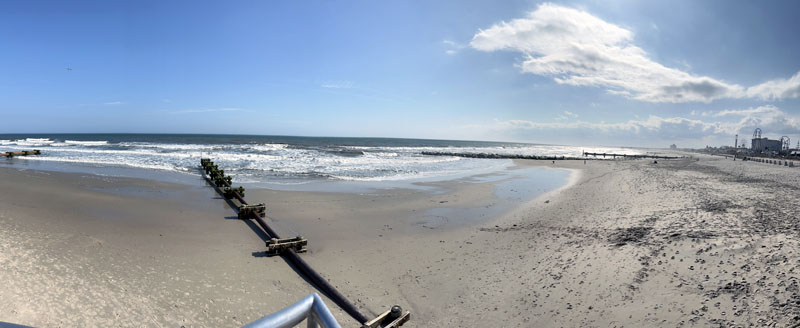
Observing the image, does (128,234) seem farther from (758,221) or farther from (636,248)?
(758,221)

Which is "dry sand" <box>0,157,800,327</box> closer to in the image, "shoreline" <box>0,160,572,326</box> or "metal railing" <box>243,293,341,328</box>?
"shoreline" <box>0,160,572,326</box>

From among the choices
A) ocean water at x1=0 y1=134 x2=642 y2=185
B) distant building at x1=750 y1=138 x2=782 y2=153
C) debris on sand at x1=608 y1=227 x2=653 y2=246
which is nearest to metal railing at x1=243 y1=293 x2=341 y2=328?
debris on sand at x1=608 y1=227 x2=653 y2=246

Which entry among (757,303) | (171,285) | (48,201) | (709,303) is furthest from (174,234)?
(757,303)

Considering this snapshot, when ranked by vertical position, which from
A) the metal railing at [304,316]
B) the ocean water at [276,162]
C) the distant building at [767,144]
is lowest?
the ocean water at [276,162]

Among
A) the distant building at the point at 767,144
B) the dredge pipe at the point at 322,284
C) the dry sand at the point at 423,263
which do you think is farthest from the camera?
the distant building at the point at 767,144

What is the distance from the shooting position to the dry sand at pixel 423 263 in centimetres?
490

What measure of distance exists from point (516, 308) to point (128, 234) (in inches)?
340

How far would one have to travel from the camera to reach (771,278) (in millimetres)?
5184

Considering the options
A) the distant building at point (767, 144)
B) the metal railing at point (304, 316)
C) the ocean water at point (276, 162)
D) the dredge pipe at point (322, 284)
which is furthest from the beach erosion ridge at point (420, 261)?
the distant building at point (767, 144)

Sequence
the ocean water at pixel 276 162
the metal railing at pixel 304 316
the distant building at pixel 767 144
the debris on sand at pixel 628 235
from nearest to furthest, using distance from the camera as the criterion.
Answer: the metal railing at pixel 304 316, the debris on sand at pixel 628 235, the ocean water at pixel 276 162, the distant building at pixel 767 144

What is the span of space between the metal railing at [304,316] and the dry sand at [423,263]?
394 centimetres

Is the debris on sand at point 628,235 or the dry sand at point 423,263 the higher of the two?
the debris on sand at point 628,235

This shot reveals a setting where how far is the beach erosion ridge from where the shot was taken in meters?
4.93

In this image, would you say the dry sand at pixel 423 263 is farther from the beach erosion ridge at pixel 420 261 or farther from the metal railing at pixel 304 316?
the metal railing at pixel 304 316
